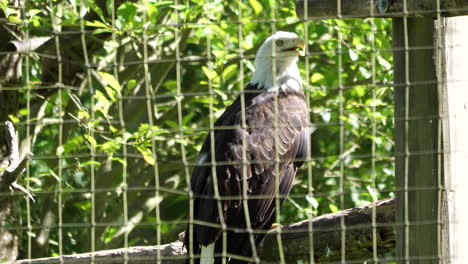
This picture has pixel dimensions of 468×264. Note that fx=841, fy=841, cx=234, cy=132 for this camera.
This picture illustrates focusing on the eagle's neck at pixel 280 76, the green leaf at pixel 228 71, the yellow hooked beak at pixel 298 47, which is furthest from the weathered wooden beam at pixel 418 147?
the green leaf at pixel 228 71

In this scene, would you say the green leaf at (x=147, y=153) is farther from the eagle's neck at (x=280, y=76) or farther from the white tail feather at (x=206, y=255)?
the eagle's neck at (x=280, y=76)

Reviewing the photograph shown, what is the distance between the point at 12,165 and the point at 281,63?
206 cm

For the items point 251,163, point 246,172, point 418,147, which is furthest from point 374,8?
point 246,172

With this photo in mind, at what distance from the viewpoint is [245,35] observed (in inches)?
248

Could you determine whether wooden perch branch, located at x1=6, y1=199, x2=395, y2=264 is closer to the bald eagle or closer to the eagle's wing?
the bald eagle

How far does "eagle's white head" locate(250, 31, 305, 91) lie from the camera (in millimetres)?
5246

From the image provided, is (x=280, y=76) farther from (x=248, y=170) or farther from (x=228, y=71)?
(x=248, y=170)

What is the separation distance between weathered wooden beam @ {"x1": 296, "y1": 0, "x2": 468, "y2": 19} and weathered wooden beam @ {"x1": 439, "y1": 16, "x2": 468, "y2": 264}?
105 millimetres

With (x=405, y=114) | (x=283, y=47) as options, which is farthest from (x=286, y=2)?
(x=405, y=114)

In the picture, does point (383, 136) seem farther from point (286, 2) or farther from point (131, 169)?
point (131, 169)

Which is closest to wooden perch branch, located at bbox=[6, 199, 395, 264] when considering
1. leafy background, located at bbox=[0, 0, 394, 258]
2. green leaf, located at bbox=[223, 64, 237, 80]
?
leafy background, located at bbox=[0, 0, 394, 258]

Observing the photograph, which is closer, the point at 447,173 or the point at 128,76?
the point at 447,173

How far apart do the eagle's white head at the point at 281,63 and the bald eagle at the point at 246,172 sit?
26 centimetres

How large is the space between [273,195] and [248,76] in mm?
2059
